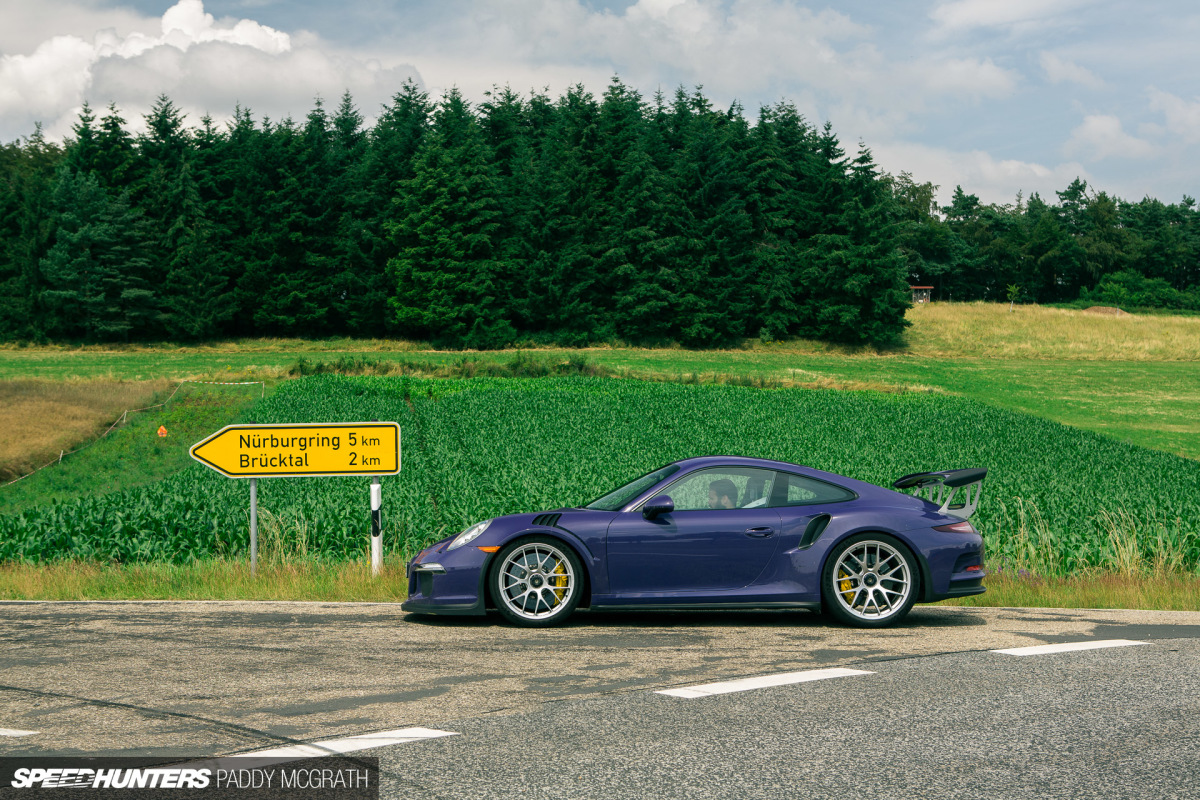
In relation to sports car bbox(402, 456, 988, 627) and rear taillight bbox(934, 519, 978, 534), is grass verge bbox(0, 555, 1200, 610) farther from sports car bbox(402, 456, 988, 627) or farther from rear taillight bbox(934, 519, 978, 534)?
sports car bbox(402, 456, 988, 627)

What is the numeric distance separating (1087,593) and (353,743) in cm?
788

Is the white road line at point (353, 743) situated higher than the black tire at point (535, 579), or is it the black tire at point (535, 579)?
the black tire at point (535, 579)

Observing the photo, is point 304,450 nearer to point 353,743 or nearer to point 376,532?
point 376,532

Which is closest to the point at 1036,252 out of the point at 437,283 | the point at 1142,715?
the point at 437,283

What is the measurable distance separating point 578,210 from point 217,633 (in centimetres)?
7214

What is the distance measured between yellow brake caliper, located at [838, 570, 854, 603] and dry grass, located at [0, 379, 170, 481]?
1086 inches

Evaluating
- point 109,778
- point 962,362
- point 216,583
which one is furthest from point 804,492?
A: point 962,362

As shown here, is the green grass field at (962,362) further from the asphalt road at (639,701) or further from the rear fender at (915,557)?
the asphalt road at (639,701)

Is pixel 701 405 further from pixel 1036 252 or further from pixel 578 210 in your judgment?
pixel 1036 252

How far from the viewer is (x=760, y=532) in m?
8.53

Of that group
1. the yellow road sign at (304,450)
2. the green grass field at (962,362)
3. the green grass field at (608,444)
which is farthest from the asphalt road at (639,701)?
the green grass field at (962,362)

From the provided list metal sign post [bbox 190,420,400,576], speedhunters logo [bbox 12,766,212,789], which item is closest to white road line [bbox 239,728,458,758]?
speedhunters logo [bbox 12,766,212,789]

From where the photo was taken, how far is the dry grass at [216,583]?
34.4ft

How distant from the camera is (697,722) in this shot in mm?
5637
